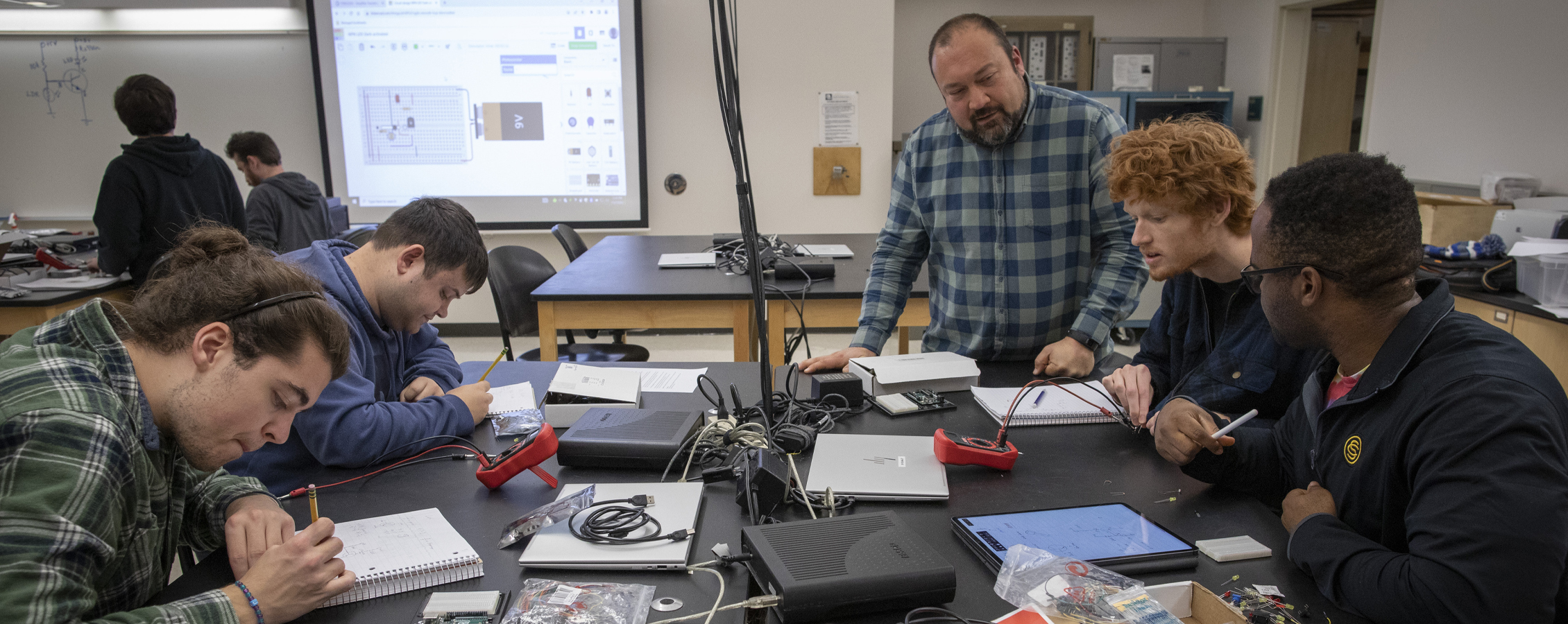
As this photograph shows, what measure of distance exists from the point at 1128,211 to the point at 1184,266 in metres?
0.15

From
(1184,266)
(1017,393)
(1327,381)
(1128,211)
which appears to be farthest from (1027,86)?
(1327,381)

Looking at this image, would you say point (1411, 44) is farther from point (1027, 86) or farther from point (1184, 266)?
point (1184, 266)

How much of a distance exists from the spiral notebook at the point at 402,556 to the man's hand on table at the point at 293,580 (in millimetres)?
20

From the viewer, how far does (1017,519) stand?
1011mm

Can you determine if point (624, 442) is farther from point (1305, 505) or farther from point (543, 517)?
point (1305, 505)

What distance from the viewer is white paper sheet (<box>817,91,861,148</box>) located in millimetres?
4625

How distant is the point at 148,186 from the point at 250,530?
→ 3.08 m

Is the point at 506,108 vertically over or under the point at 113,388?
over

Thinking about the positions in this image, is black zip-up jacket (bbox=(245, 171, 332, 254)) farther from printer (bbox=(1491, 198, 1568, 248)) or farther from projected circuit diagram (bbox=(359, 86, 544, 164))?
printer (bbox=(1491, 198, 1568, 248))

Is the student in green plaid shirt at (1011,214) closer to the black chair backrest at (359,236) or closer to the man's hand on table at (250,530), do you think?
the man's hand on table at (250,530)

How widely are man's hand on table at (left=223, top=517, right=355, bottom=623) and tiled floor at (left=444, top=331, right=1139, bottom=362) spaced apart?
355 centimetres

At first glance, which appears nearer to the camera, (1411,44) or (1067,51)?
(1411,44)

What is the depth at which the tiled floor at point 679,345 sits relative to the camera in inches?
181

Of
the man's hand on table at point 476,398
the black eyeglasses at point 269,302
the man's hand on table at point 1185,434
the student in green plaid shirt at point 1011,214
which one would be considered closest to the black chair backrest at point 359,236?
the man's hand on table at point 476,398
